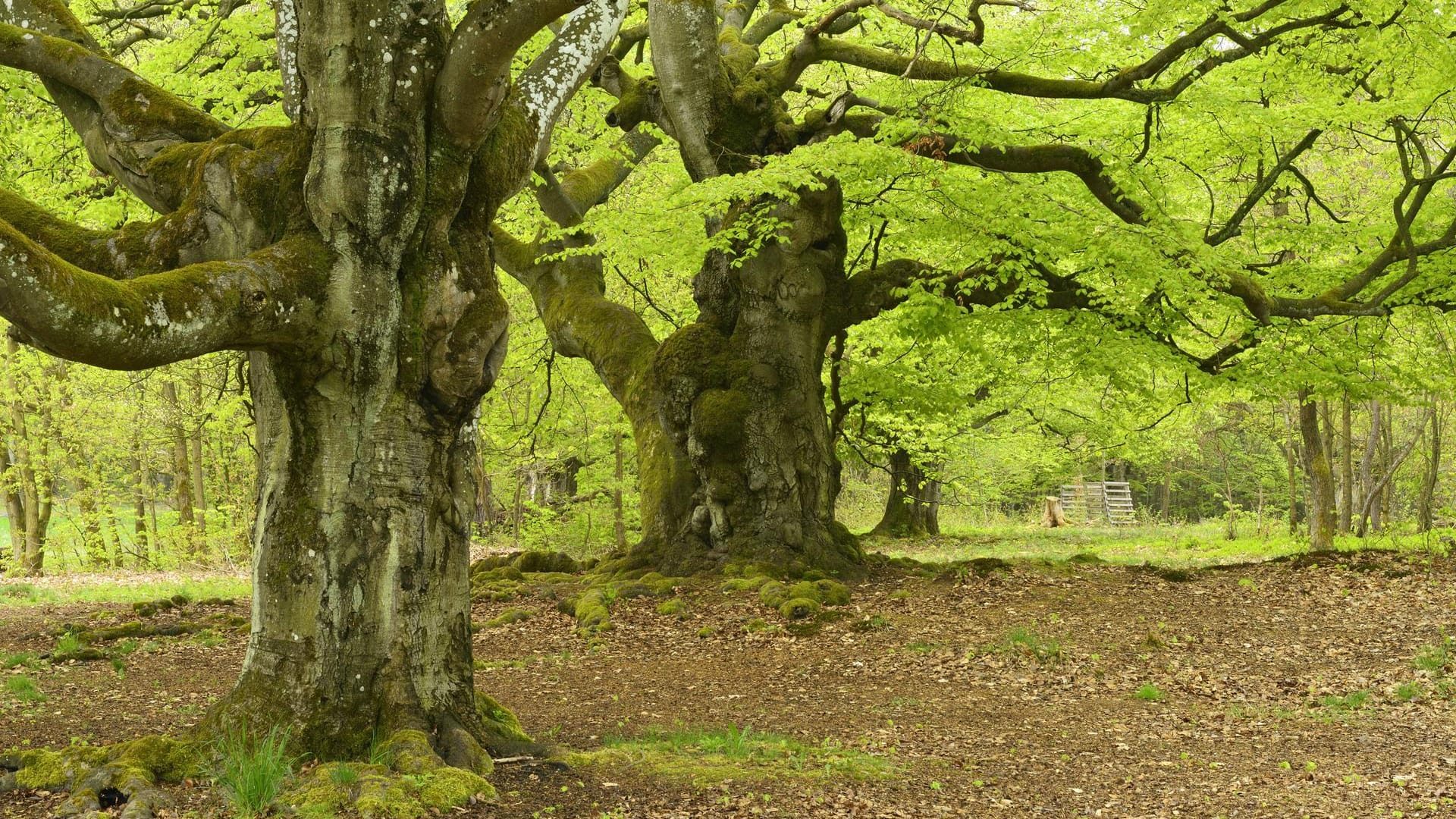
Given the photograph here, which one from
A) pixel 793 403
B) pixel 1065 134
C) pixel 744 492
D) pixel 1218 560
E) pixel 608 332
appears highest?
pixel 1065 134

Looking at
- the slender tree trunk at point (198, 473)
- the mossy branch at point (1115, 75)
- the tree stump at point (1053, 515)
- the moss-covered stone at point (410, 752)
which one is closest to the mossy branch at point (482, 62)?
the moss-covered stone at point (410, 752)

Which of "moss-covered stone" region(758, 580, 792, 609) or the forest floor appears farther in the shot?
"moss-covered stone" region(758, 580, 792, 609)

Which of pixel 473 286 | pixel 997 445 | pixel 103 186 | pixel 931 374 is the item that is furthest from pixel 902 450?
pixel 473 286

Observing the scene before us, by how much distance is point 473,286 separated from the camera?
560 centimetres

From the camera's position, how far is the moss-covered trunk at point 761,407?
11836 millimetres

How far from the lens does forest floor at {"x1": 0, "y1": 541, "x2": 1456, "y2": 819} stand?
5.23 m

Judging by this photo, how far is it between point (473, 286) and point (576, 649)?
501cm

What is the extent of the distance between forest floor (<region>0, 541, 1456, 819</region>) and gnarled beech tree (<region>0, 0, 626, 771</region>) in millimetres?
723

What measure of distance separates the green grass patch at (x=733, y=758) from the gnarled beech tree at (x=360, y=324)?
2.67ft

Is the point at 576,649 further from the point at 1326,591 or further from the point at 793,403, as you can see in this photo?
the point at 1326,591

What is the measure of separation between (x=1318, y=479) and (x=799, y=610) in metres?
9.65

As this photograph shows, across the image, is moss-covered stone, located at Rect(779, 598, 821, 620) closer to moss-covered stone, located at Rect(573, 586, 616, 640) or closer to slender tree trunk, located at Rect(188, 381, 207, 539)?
moss-covered stone, located at Rect(573, 586, 616, 640)

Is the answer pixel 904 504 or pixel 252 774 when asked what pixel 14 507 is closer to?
pixel 904 504

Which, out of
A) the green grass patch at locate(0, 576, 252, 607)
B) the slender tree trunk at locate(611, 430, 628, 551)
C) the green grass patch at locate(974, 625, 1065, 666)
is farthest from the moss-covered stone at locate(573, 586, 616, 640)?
the slender tree trunk at locate(611, 430, 628, 551)
